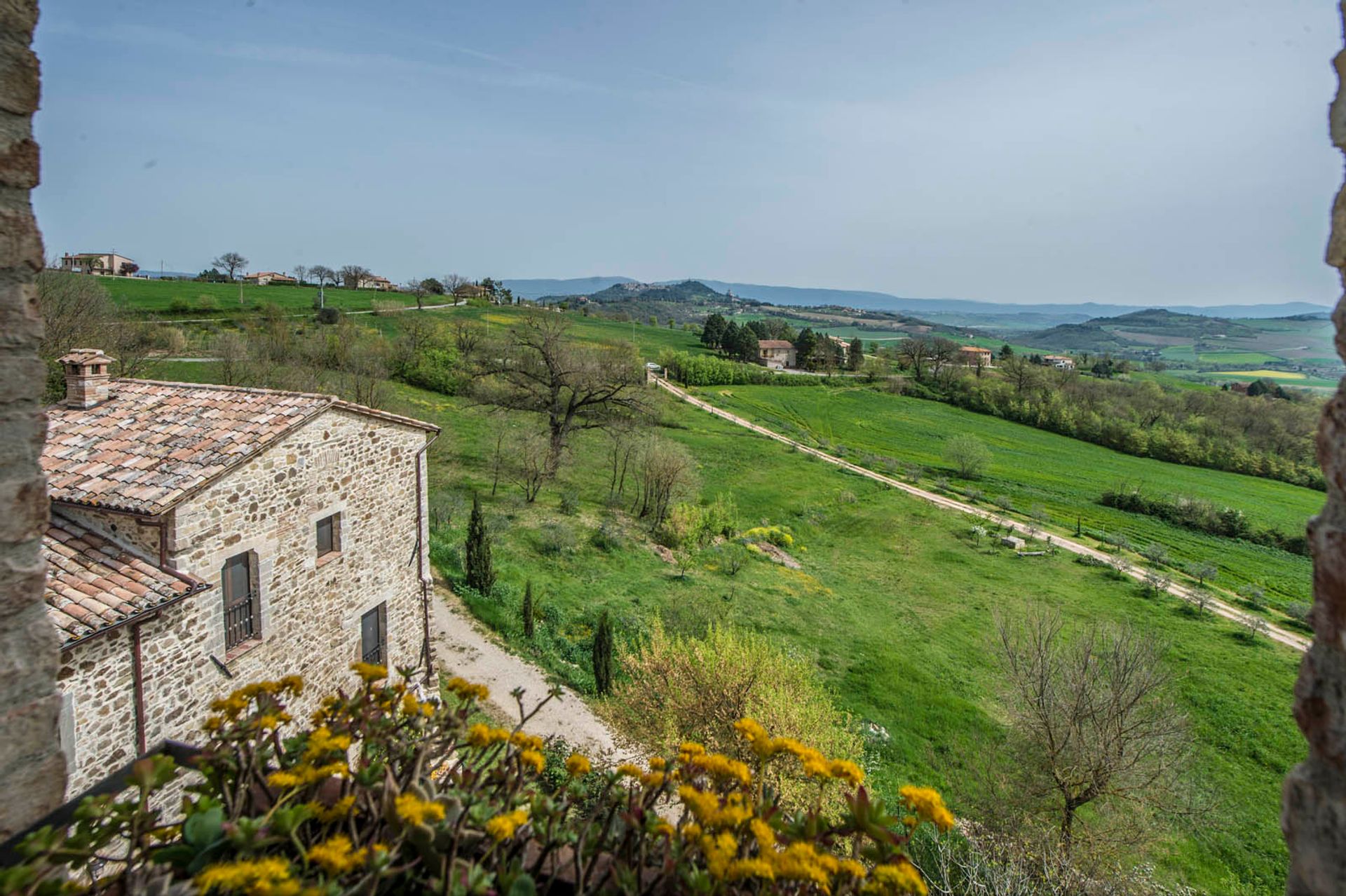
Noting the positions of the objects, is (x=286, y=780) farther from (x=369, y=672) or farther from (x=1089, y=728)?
(x=1089, y=728)

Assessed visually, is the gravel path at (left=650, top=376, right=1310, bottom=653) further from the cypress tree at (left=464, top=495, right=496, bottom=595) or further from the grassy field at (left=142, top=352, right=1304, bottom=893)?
the cypress tree at (left=464, top=495, right=496, bottom=595)

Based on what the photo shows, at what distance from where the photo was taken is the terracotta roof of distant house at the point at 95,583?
6.97m

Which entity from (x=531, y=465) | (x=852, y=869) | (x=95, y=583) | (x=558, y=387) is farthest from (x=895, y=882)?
(x=558, y=387)

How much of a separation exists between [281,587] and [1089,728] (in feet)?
46.4

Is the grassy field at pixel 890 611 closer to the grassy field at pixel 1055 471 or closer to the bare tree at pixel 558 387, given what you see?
the bare tree at pixel 558 387

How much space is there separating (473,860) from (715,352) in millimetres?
89191

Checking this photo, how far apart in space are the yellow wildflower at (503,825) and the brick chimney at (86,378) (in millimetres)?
11134

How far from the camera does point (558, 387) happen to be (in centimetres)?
3152

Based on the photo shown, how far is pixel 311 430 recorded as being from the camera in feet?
33.9

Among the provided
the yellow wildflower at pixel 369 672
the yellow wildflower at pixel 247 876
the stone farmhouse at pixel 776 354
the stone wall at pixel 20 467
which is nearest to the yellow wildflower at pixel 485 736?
the yellow wildflower at pixel 369 672

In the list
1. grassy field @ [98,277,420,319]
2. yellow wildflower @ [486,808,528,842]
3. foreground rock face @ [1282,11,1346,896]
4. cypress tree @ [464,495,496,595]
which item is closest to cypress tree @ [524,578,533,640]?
cypress tree @ [464,495,496,595]

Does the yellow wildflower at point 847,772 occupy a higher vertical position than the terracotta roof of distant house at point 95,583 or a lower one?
higher

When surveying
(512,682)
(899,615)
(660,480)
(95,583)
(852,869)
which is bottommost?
(899,615)

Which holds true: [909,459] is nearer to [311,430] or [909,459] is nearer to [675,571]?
[675,571]
